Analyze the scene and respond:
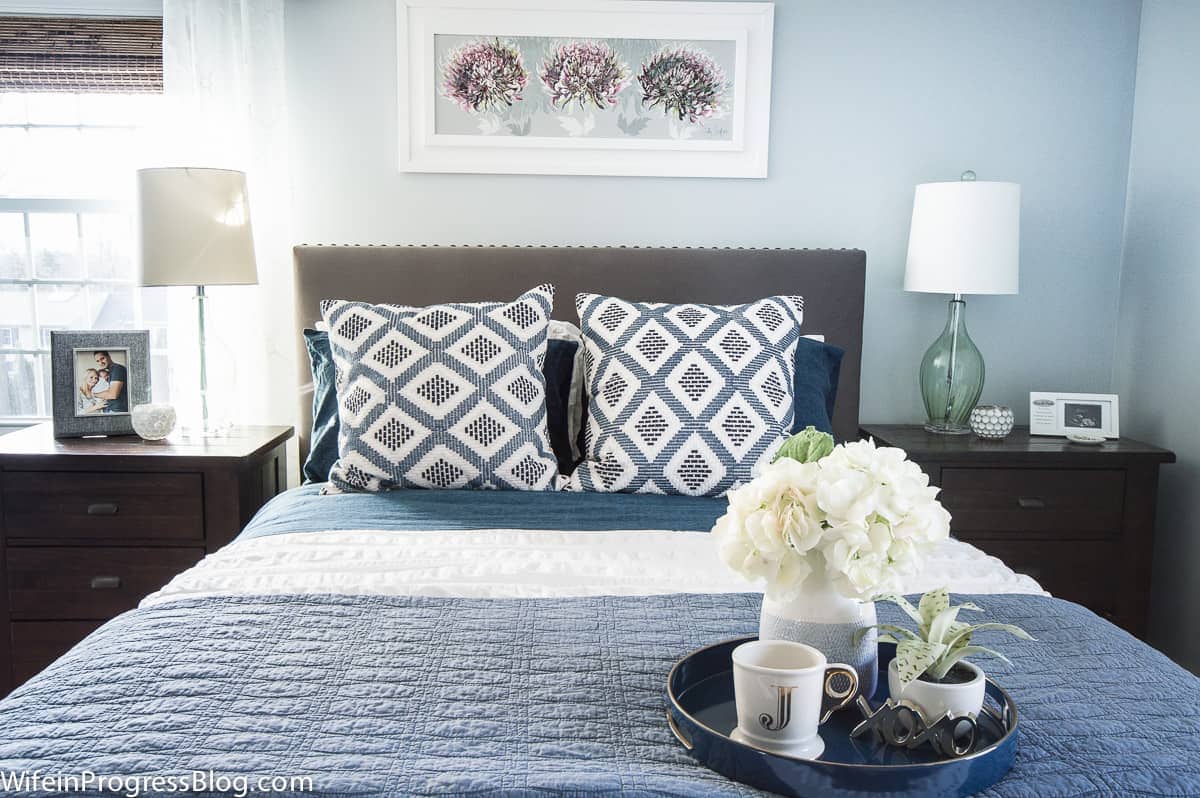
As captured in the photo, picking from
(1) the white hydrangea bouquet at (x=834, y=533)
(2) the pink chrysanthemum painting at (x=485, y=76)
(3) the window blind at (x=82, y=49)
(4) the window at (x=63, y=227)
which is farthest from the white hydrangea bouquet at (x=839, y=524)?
(3) the window blind at (x=82, y=49)

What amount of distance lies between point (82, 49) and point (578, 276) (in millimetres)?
1684

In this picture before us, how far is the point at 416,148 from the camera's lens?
113 inches

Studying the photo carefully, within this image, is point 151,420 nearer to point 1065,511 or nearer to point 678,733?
point 678,733

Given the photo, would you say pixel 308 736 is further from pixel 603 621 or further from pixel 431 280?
pixel 431 280

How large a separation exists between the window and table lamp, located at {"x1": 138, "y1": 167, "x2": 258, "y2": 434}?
2.06 feet

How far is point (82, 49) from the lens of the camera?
286 centimetres

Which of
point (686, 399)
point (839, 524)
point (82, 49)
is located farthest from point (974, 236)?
point (82, 49)

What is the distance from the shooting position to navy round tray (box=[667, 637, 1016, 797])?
3.02 ft

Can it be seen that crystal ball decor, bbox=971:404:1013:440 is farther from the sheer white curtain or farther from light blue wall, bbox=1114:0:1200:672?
the sheer white curtain

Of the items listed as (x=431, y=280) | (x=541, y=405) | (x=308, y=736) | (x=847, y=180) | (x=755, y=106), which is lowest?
(x=308, y=736)

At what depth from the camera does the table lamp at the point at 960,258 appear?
2.61 metres

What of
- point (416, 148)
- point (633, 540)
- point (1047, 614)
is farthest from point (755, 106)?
point (1047, 614)

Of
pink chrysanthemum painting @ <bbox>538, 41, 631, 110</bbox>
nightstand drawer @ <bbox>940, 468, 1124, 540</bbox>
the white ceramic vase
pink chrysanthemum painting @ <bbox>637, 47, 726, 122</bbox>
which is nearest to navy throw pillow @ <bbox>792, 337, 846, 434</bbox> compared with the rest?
nightstand drawer @ <bbox>940, 468, 1124, 540</bbox>

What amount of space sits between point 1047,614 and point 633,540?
721mm
